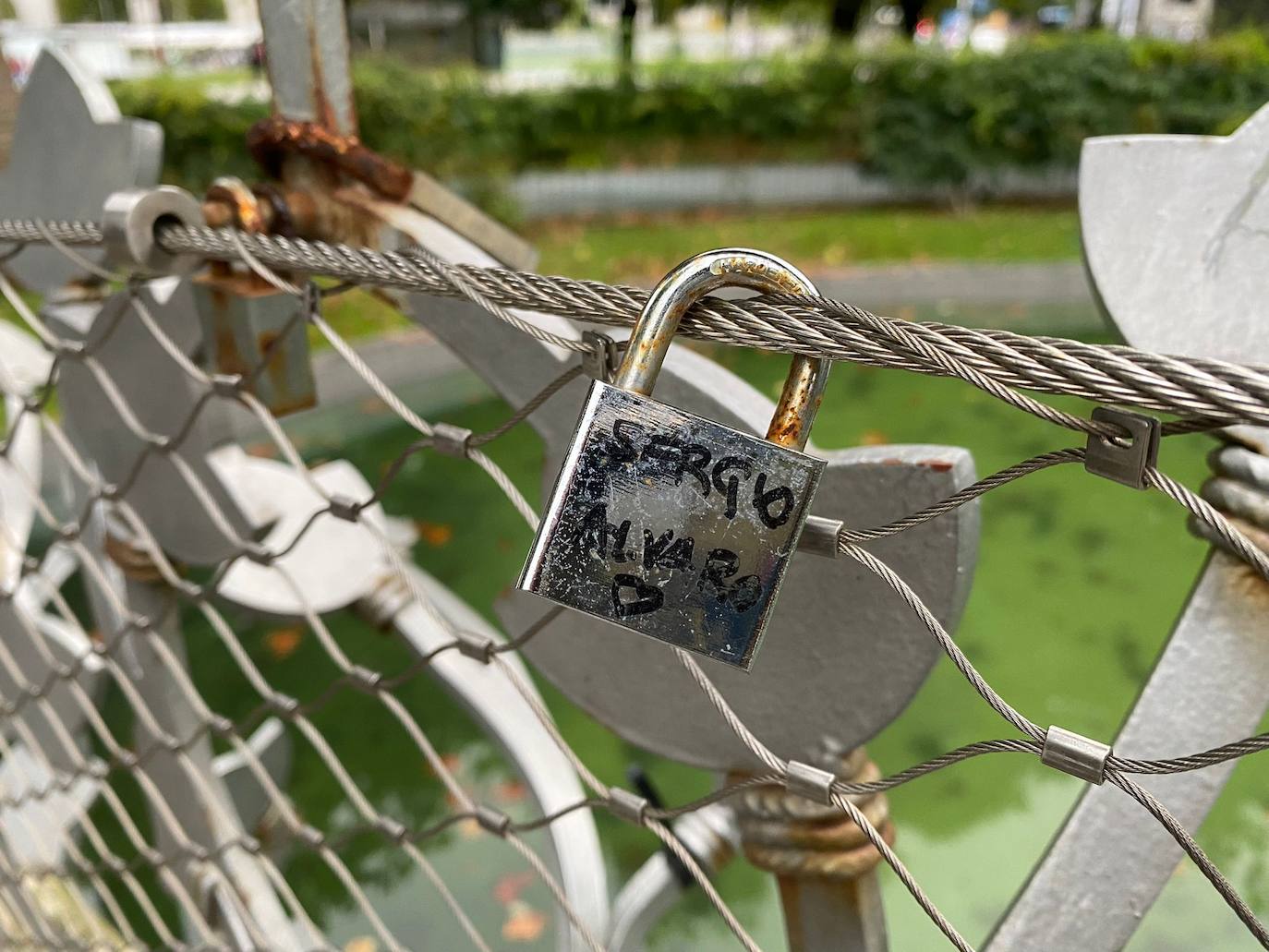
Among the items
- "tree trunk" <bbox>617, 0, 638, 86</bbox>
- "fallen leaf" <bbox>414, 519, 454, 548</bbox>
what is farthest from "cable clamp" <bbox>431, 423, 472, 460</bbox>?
"tree trunk" <bbox>617, 0, 638, 86</bbox>

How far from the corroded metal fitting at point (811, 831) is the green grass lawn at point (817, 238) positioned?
426cm

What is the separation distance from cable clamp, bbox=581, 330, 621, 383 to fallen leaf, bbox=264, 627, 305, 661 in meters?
2.14

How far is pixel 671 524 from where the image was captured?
43 centimetres

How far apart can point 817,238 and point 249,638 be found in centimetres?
418

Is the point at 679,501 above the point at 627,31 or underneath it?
underneath

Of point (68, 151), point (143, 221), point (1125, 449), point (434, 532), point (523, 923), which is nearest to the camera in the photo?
point (1125, 449)

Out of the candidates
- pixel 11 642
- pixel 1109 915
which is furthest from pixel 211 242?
pixel 11 642

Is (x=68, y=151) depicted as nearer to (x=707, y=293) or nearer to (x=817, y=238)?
(x=707, y=293)

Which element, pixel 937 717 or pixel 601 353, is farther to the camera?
pixel 937 717

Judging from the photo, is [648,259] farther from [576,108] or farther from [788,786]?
[788,786]

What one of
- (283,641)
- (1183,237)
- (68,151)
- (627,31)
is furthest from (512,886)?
(627,31)

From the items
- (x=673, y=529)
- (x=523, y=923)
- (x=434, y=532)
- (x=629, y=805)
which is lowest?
(x=523, y=923)

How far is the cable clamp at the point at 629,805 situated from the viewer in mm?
637

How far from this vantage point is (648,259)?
17.4ft
